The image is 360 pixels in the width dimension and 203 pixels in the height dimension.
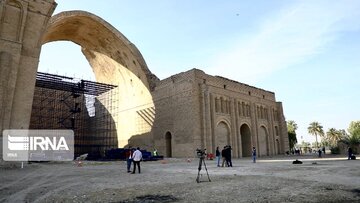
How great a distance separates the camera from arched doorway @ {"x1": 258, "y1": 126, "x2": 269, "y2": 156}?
42188mm

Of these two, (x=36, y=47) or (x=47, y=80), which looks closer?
(x=36, y=47)

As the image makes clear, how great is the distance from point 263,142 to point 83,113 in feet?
108

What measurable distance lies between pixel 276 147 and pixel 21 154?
38.6m

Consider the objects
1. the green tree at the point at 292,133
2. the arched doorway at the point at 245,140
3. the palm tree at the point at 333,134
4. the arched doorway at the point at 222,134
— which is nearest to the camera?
the arched doorway at the point at 222,134

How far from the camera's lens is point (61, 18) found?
29656mm

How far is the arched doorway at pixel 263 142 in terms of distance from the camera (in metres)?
42.2

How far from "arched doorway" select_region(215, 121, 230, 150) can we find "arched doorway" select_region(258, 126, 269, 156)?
7853mm

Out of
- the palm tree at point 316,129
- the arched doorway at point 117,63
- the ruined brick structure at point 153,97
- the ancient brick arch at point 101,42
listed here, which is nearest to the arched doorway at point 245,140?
the ruined brick structure at point 153,97

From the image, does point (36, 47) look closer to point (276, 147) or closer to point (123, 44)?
point (123, 44)

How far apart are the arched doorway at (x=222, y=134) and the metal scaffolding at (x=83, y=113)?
59.8 ft

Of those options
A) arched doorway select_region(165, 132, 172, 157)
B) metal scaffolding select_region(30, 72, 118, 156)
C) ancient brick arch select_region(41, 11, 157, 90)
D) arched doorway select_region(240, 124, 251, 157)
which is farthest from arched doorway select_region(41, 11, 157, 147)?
arched doorway select_region(240, 124, 251, 157)

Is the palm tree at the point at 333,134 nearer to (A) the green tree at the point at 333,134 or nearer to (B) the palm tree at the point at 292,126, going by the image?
(A) the green tree at the point at 333,134

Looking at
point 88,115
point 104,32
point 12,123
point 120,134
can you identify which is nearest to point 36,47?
point 12,123

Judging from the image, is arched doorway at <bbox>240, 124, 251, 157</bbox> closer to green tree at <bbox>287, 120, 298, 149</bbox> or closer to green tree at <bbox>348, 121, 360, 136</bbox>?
green tree at <bbox>287, 120, 298, 149</bbox>
